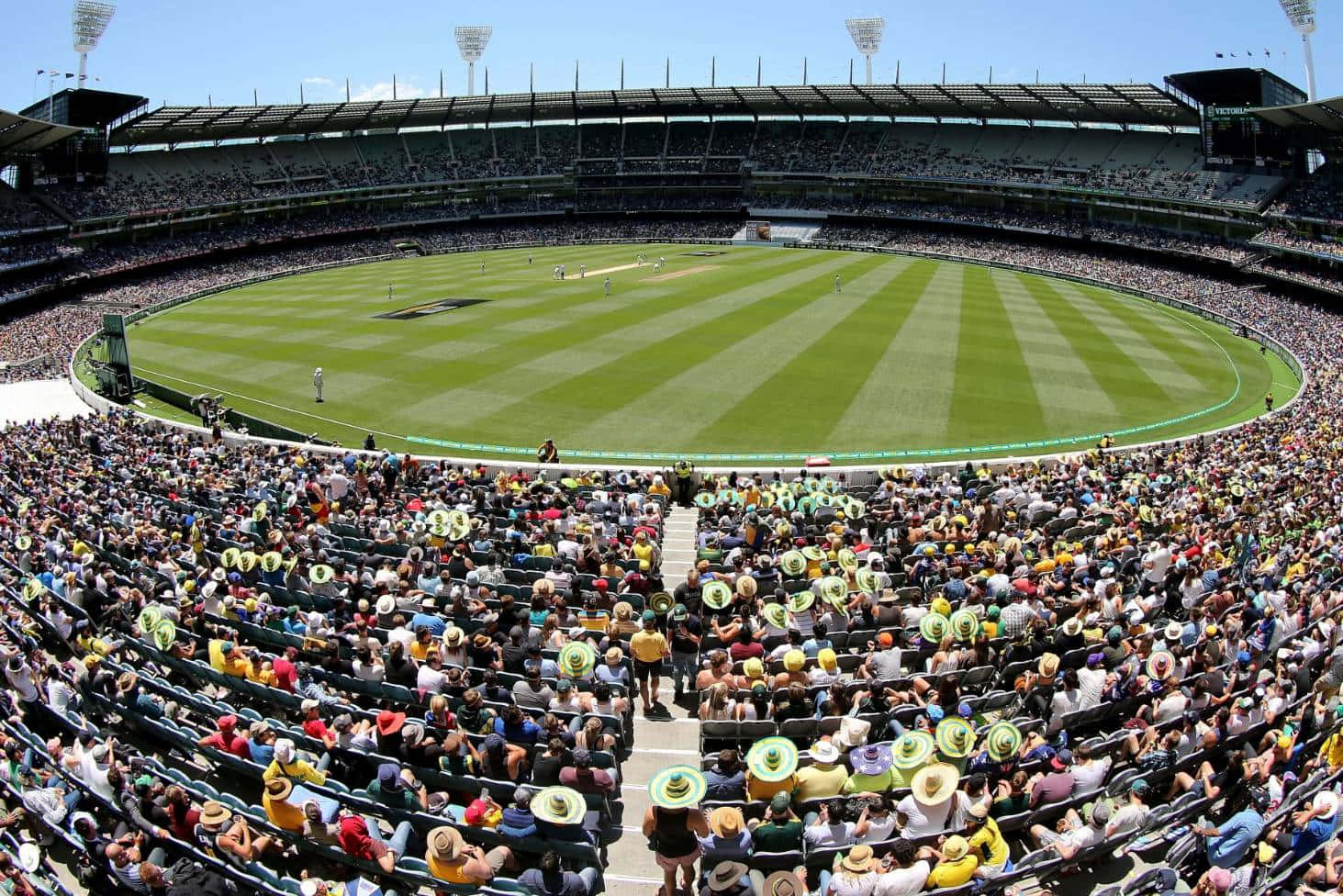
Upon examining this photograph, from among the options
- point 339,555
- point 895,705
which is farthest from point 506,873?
point 339,555

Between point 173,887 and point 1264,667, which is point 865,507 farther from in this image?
point 173,887

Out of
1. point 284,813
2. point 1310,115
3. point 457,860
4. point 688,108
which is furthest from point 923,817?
point 688,108

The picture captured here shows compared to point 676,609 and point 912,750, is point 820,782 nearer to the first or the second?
point 912,750

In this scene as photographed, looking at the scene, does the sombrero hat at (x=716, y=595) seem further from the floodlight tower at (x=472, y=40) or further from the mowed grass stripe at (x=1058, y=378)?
the floodlight tower at (x=472, y=40)

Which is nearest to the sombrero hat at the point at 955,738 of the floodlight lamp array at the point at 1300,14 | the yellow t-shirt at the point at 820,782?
the yellow t-shirt at the point at 820,782

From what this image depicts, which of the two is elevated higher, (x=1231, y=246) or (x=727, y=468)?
(x=1231, y=246)

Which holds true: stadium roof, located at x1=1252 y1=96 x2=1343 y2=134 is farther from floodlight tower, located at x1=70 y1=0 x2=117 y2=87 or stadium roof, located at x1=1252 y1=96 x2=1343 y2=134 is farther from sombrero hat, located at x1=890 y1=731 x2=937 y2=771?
floodlight tower, located at x1=70 y1=0 x2=117 y2=87

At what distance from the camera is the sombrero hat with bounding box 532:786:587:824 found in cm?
792

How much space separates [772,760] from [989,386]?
32298mm

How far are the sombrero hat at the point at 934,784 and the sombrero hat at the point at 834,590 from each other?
4122 millimetres

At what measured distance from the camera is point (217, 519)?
18.0 meters

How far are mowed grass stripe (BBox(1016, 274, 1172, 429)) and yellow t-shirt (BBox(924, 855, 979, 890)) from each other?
30.2m

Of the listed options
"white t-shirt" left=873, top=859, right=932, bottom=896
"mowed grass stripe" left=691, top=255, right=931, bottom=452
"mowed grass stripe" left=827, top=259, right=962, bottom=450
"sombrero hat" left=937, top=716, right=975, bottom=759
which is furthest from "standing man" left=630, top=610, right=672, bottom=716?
"mowed grass stripe" left=827, top=259, right=962, bottom=450

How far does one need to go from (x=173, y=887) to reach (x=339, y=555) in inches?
337
